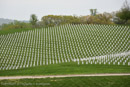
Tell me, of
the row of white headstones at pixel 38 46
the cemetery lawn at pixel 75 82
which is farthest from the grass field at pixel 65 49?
the cemetery lawn at pixel 75 82

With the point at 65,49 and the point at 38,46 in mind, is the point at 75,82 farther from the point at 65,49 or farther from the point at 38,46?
the point at 38,46

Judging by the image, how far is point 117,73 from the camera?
22516 mm

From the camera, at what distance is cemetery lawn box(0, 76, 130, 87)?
18438 millimetres

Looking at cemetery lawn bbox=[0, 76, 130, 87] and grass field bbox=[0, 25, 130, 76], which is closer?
cemetery lawn bbox=[0, 76, 130, 87]

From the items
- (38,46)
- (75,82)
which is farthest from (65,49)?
(75,82)

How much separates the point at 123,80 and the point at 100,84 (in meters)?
3.07

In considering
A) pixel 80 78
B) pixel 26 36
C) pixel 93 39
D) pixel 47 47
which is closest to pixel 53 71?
pixel 80 78

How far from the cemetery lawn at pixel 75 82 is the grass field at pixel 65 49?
10.4 ft

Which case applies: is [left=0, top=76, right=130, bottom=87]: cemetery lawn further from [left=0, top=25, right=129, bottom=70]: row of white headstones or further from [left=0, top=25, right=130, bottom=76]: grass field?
[left=0, top=25, right=129, bottom=70]: row of white headstones

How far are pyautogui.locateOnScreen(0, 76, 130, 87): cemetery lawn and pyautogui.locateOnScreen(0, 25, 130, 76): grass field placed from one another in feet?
10.4

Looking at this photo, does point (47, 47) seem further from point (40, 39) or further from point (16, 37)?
point (16, 37)

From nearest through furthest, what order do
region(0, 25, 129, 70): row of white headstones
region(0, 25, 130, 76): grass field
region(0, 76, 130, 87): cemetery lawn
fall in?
region(0, 76, 130, 87): cemetery lawn < region(0, 25, 130, 76): grass field < region(0, 25, 129, 70): row of white headstones

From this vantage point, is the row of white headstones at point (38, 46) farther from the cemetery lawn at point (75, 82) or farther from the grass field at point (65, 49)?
the cemetery lawn at point (75, 82)

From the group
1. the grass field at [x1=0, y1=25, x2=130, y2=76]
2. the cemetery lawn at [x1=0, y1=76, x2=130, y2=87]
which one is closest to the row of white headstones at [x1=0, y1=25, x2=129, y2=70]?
the grass field at [x1=0, y1=25, x2=130, y2=76]
